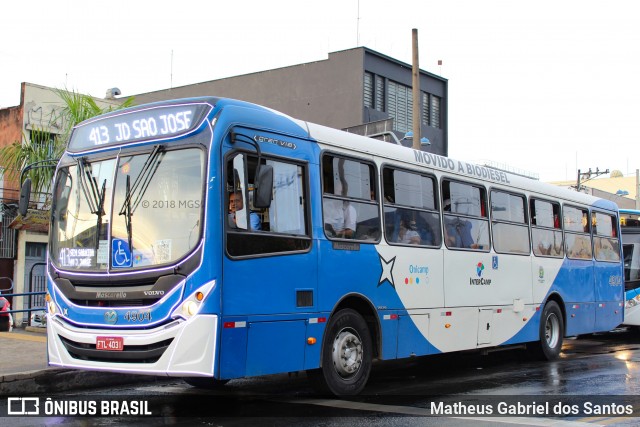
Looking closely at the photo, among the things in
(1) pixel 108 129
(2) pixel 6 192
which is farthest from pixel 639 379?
(2) pixel 6 192

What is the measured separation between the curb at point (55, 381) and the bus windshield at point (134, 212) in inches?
72.3

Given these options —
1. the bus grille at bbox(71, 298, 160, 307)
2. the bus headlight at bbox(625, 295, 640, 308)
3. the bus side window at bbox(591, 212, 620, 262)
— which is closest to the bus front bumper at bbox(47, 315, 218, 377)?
the bus grille at bbox(71, 298, 160, 307)

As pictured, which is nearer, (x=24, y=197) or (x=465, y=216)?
(x=24, y=197)

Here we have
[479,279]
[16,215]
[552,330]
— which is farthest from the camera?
[16,215]

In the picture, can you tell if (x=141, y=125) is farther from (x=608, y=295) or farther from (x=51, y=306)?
(x=608, y=295)

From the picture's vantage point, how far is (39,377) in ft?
31.6

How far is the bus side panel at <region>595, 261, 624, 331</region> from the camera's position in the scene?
53.7ft

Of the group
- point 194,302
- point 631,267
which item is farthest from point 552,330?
point 194,302

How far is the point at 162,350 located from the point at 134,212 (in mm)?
1566

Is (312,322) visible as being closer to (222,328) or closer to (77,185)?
(222,328)

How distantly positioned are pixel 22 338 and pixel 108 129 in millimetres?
6542

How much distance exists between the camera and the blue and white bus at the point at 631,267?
18.5 metres

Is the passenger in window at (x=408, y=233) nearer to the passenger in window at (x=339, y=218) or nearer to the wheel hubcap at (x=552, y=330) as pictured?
the passenger in window at (x=339, y=218)

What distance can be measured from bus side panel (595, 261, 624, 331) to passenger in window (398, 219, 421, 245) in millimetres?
7308
